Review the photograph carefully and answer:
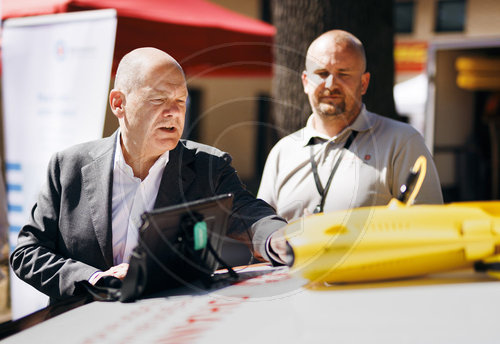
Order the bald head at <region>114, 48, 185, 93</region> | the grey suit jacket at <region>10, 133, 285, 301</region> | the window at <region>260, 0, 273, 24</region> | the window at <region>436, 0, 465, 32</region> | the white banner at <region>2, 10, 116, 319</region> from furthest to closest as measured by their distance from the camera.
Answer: the window at <region>260, 0, 273, 24</region>
the window at <region>436, 0, 465, 32</region>
the white banner at <region>2, 10, 116, 319</region>
the grey suit jacket at <region>10, 133, 285, 301</region>
the bald head at <region>114, 48, 185, 93</region>

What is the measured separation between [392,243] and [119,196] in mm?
723

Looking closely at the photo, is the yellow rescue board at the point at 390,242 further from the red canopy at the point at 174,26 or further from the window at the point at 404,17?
the window at the point at 404,17

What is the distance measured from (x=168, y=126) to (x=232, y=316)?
0.46m

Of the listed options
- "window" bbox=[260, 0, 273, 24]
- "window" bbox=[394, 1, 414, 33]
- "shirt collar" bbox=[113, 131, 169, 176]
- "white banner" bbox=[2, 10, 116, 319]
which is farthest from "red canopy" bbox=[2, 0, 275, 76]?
"window" bbox=[394, 1, 414, 33]

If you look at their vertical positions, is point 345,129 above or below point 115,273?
above

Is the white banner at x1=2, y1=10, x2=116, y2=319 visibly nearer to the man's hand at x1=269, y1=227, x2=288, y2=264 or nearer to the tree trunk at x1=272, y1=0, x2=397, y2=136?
the tree trunk at x1=272, y1=0, x2=397, y2=136

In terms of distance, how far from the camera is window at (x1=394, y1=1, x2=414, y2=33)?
12586 mm

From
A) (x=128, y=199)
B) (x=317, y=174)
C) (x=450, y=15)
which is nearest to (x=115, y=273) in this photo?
(x=128, y=199)

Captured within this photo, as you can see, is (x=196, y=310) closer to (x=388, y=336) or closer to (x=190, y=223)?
(x=190, y=223)

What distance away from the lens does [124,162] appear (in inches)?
59.9

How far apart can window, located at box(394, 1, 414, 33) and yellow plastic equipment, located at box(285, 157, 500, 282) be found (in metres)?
12.1

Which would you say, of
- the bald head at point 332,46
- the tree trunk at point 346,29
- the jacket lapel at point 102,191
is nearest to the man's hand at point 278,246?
the jacket lapel at point 102,191

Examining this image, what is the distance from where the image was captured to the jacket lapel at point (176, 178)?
1.43 m

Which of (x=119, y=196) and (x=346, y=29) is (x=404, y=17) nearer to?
(x=346, y=29)
